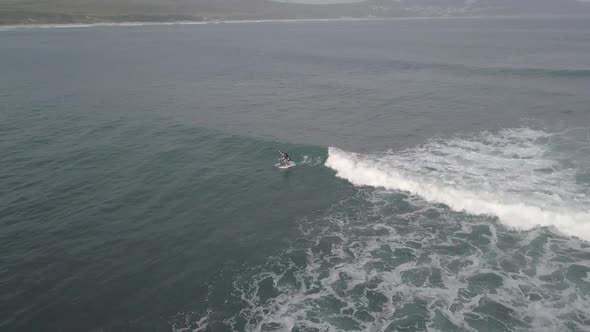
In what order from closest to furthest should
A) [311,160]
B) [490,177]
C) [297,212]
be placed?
[297,212], [490,177], [311,160]

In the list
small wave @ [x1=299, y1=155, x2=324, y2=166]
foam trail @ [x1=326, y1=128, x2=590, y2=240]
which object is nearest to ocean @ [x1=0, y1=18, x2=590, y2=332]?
foam trail @ [x1=326, y1=128, x2=590, y2=240]

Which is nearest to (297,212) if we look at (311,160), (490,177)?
(311,160)

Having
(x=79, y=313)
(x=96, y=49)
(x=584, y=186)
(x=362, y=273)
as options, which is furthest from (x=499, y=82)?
(x=96, y=49)

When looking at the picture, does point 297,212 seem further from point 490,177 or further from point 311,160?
point 490,177

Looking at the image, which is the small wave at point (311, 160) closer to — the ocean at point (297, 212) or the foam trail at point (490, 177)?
the ocean at point (297, 212)

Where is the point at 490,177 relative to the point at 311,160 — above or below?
above
